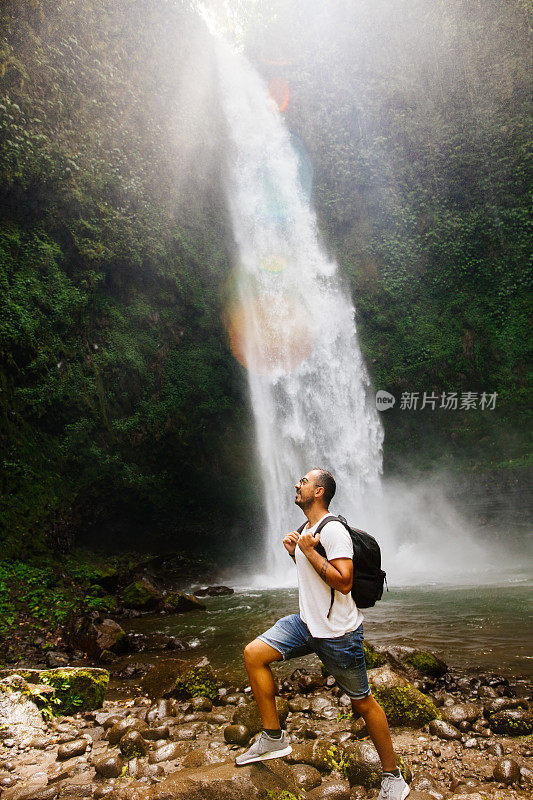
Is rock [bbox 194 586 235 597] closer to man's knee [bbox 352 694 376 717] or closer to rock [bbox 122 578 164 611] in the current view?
rock [bbox 122 578 164 611]

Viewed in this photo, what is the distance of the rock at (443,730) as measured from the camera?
3098 mm

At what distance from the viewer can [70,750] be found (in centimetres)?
310

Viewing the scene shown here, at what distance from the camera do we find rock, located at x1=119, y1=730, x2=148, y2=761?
301 centimetres

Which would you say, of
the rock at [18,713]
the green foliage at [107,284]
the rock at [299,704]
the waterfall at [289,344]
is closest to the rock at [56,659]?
the rock at [18,713]

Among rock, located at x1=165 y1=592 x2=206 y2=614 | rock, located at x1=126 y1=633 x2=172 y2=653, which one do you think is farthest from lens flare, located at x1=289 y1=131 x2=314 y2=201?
rock, located at x1=126 y1=633 x2=172 y2=653

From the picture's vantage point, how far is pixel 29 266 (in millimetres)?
11117

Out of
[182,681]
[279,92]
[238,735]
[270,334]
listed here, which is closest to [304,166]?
[279,92]

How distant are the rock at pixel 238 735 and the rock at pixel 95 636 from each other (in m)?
4.10

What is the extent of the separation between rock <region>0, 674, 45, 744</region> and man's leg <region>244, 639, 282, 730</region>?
88.5 inches

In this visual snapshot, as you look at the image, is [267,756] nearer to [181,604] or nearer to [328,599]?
[328,599]

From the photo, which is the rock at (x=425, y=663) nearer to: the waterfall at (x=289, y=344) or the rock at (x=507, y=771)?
the rock at (x=507, y=771)

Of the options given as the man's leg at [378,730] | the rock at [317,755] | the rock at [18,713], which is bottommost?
the rock at [18,713]

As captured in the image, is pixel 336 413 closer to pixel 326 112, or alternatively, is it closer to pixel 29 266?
pixel 29 266

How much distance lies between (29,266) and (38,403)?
3.50 m
